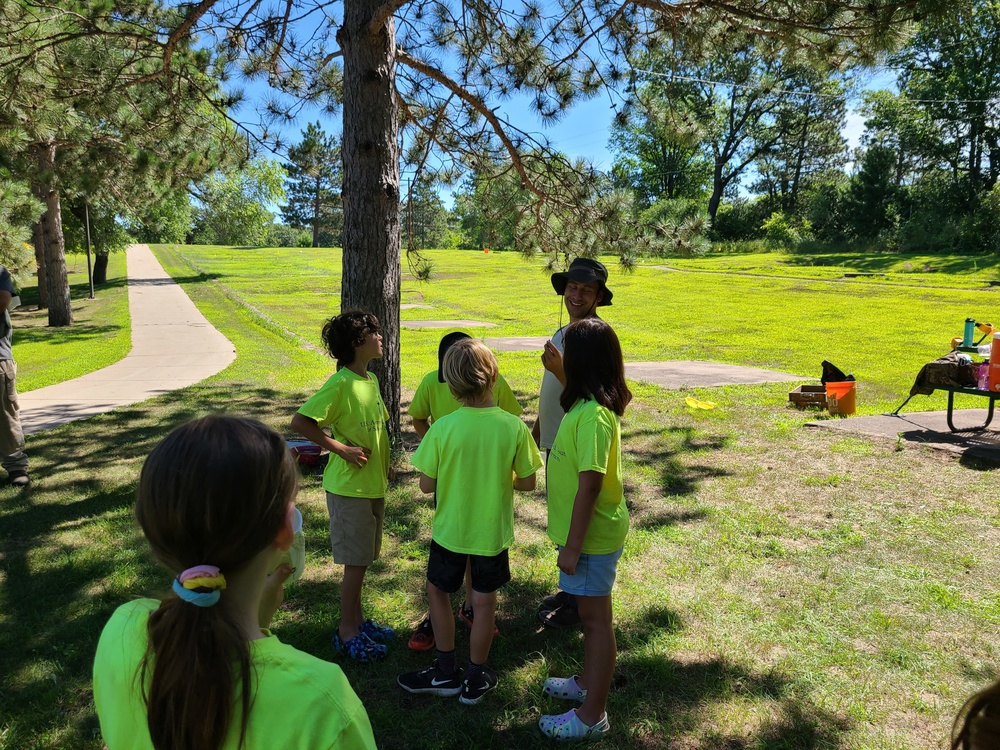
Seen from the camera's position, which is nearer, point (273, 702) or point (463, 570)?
point (273, 702)

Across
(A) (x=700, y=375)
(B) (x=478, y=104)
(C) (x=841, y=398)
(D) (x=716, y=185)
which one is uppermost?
(D) (x=716, y=185)

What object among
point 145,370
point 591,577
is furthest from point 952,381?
point 145,370

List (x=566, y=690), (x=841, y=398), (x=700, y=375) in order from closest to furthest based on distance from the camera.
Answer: (x=566, y=690) < (x=841, y=398) < (x=700, y=375)

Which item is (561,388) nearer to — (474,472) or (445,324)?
(474,472)

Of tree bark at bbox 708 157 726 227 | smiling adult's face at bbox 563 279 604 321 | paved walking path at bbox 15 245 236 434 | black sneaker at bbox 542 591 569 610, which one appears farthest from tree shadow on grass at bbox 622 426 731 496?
tree bark at bbox 708 157 726 227

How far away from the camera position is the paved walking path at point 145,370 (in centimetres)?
795

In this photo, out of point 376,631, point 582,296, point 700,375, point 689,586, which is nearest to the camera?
point 376,631

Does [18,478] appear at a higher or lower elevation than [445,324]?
lower

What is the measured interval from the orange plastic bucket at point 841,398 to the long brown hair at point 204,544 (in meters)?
7.84

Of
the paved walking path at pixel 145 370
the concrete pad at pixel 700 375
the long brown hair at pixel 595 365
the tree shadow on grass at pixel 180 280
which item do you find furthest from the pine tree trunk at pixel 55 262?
the long brown hair at pixel 595 365

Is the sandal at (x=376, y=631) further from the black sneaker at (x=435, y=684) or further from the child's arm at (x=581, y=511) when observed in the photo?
the child's arm at (x=581, y=511)

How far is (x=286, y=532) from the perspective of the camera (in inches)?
45.1

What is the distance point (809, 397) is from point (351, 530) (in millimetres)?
6629

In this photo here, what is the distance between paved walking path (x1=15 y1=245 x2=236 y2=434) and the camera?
7.95m
